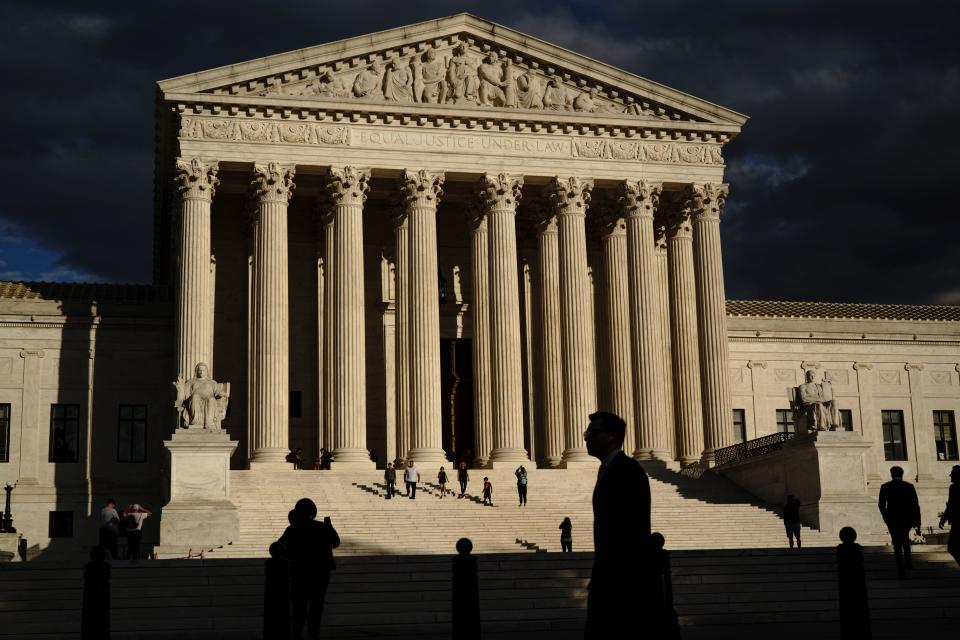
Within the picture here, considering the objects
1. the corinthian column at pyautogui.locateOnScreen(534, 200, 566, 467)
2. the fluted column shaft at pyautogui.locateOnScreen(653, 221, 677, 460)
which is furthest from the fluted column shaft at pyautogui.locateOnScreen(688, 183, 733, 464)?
the corinthian column at pyautogui.locateOnScreen(534, 200, 566, 467)

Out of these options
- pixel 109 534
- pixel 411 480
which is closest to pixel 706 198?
pixel 411 480

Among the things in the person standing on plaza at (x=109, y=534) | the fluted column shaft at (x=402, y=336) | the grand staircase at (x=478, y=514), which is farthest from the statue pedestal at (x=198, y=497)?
the fluted column shaft at (x=402, y=336)

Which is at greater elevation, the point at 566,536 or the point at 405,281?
the point at 405,281

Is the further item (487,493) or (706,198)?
(706,198)

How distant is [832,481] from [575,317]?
12.9 metres

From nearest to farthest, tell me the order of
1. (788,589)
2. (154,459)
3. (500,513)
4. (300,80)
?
1. (788,589)
2. (500,513)
3. (300,80)
4. (154,459)

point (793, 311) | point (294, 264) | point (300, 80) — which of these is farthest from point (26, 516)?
point (793, 311)

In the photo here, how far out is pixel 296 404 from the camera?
52156 millimetres

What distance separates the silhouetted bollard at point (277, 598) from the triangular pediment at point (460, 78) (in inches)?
1316

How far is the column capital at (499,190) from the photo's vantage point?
162 ft

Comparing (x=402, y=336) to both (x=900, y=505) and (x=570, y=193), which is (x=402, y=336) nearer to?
(x=570, y=193)

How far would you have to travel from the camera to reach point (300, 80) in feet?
157

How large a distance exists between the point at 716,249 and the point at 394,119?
47.5 ft

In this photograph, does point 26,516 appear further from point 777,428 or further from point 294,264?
point 777,428
